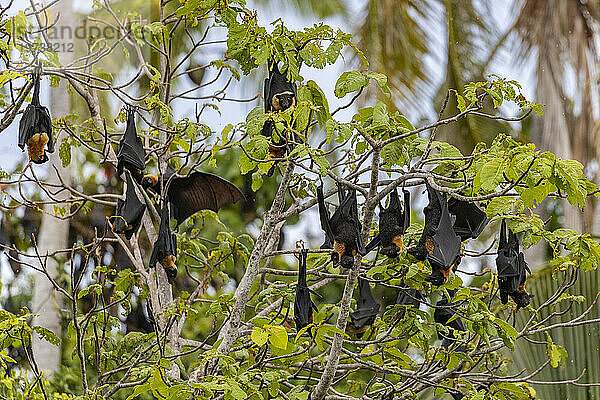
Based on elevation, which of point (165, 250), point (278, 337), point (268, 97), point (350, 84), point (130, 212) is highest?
point (268, 97)

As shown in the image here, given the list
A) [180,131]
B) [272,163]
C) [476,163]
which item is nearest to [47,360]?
[180,131]

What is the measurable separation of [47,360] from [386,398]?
5.85m

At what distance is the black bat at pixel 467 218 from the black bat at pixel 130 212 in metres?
1.43

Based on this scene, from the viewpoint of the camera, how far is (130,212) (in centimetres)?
343

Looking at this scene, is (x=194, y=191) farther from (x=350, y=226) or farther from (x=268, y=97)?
(x=350, y=226)

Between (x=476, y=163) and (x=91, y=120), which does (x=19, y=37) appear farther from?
(x=476, y=163)

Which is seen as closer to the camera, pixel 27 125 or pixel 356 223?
pixel 356 223

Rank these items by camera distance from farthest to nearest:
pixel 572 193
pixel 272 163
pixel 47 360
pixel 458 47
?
pixel 458 47
pixel 47 360
pixel 272 163
pixel 572 193

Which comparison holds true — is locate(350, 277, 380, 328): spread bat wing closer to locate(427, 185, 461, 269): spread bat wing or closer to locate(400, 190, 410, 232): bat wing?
locate(400, 190, 410, 232): bat wing

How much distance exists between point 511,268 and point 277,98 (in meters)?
1.21

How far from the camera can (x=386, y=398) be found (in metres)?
3.33

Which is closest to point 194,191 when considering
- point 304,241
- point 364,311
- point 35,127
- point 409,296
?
point 304,241

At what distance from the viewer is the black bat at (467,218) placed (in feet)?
10.6

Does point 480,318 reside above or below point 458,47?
below
